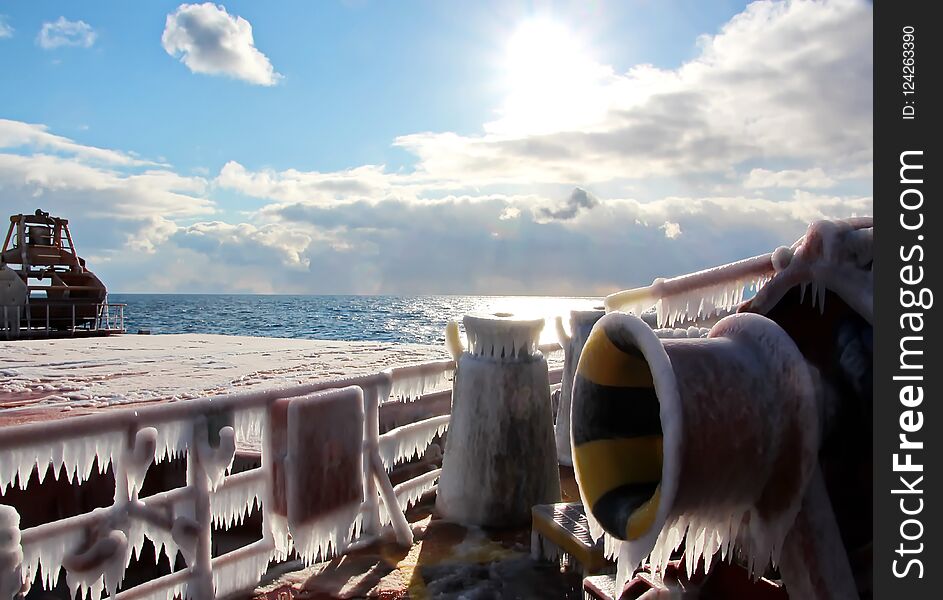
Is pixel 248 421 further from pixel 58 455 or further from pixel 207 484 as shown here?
pixel 58 455

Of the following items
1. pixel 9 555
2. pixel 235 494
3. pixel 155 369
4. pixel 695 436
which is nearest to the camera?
pixel 695 436

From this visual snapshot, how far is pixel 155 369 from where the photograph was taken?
12.2 m

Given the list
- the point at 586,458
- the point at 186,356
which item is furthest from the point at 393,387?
the point at 186,356

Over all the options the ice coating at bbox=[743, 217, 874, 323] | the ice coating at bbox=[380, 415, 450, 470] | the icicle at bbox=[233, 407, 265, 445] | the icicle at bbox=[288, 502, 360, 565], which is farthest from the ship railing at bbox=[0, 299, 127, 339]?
the ice coating at bbox=[743, 217, 874, 323]

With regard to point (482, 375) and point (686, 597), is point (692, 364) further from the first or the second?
point (482, 375)

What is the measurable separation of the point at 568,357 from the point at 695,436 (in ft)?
16.8

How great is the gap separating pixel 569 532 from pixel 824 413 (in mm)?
2304

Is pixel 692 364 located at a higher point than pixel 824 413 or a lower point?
higher

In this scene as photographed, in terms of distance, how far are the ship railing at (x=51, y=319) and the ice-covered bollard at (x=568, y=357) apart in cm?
2310

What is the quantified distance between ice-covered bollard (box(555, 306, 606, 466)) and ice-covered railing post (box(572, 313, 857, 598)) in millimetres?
4303

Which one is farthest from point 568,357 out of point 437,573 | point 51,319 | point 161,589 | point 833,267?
point 51,319

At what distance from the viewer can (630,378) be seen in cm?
213

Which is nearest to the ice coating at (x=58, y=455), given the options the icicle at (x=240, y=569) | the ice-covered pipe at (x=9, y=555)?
the ice-covered pipe at (x=9, y=555)
